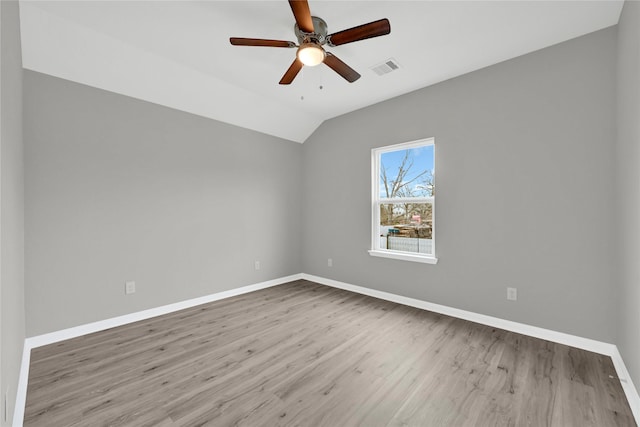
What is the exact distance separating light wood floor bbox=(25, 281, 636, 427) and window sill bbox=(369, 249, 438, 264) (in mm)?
685

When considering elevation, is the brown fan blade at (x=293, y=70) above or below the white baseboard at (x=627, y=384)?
above

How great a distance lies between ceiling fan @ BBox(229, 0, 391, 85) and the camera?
1.78m

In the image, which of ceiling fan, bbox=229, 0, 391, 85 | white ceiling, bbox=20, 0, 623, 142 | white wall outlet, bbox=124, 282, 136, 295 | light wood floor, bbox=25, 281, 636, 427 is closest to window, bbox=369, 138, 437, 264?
white ceiling, bbox=20, 0, 623, 142

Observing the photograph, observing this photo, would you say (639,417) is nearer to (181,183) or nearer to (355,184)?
(355,184)

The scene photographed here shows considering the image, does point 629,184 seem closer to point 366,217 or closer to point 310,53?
point 310,53

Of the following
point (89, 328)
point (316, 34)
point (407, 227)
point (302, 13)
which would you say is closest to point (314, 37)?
point (316, 34)

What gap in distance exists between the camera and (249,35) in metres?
2.42

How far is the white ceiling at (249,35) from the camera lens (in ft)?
6.88

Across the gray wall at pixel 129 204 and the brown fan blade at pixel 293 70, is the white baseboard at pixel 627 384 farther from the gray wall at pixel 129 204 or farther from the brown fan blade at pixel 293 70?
the gray wall at pixel 129 204

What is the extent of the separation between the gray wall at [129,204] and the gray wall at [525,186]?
2123 mm

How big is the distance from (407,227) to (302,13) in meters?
2.80

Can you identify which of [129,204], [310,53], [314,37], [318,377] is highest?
[314,37]

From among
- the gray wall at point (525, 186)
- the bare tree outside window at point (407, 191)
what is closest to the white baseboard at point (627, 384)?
the gray wall at point (525, 186)

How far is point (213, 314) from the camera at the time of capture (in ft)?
10.6
